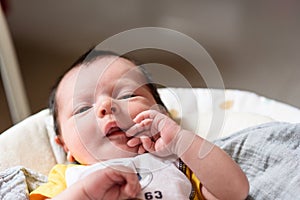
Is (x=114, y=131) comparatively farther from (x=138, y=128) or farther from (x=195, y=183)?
(x=195, y=183)

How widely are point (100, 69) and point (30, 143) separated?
22cm

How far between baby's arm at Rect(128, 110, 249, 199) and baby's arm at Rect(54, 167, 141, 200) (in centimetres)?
9

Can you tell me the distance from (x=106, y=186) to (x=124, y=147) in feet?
0.39

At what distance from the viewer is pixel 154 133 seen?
77cm

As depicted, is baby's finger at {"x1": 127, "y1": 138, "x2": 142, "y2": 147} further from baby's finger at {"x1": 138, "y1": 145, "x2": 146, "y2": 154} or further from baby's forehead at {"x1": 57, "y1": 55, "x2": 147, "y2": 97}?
baby's forehead at {"x1": 57, "y1": 55, "x2": 147, "y2": 97}

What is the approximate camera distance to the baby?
71cm

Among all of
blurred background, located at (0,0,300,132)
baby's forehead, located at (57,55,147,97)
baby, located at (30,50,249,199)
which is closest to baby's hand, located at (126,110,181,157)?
baby, located at (30,50,249,199)

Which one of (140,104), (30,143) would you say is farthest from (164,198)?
(30,143)

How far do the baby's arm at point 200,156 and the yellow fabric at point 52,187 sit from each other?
0.16m

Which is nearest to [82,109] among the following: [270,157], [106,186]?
[106,186]

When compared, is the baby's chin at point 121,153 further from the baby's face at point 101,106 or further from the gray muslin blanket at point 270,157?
the gray muslin blanket at point 270,157

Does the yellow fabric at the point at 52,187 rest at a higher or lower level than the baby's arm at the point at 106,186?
lower

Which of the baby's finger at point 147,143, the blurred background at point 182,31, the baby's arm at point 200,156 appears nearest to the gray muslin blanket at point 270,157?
the baby's arm at point 200,156

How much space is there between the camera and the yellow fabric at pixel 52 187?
31.2 inches
